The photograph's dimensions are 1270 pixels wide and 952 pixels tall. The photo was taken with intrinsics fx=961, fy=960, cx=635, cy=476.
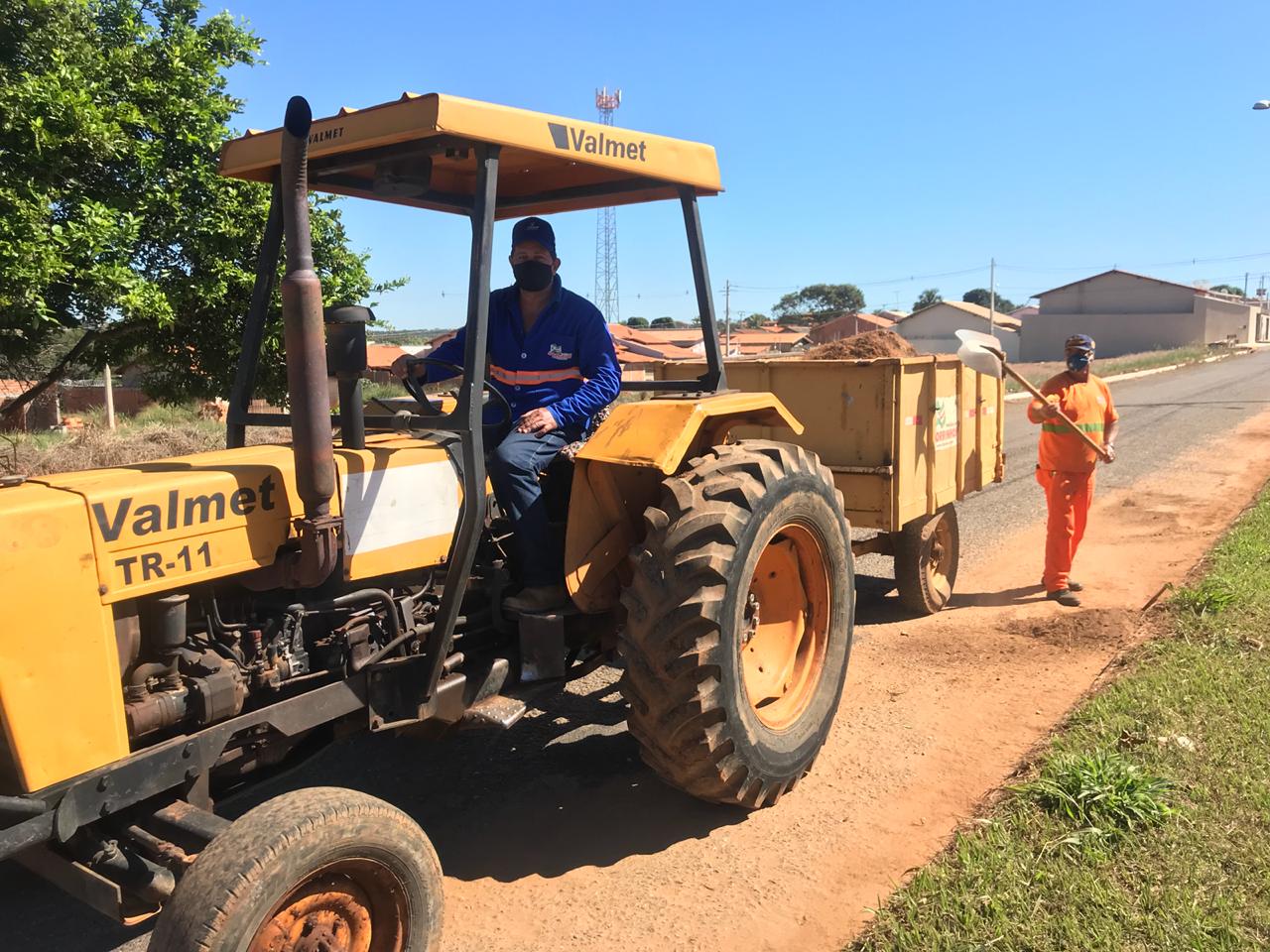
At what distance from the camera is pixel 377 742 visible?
4.32 m

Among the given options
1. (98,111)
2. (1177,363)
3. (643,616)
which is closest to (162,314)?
(98,111)

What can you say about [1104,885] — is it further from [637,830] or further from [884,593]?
[884,593]

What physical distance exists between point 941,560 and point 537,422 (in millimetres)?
3905

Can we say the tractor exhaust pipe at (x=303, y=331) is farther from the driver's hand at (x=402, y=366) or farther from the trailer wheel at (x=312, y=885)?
the driver's hand at (x=402, y=366)

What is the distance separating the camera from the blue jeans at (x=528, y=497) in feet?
11.1

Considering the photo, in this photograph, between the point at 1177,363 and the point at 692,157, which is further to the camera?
the point at 1177,363

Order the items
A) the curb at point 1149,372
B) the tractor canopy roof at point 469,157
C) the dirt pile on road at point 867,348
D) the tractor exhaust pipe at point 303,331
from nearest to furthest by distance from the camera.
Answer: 1. the tractor exhaust pipe at point 303,331
2. the tractor canopy roof at point 469,157
3. the dirt pile on road at point 867,348
4. the curb at point 1149,372

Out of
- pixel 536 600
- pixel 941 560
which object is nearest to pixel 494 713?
pixel 536 600

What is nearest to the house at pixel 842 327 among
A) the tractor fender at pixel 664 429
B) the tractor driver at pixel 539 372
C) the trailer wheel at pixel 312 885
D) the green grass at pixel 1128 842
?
the green grass at pixel 1128 842

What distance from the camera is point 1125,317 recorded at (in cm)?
6256

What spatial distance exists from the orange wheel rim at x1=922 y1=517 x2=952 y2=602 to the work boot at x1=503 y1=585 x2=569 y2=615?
11.0ft

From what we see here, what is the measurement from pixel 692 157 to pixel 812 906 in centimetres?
274

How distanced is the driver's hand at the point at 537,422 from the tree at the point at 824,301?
94727mm

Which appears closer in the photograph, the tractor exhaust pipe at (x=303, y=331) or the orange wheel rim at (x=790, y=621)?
the tractor exhaust pipe at (x=303, y=331)
